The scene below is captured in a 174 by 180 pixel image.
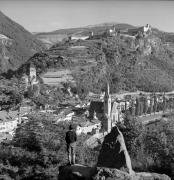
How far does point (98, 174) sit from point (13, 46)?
294ft

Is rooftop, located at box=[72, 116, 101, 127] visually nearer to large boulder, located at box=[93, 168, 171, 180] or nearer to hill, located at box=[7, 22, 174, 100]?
hill, located at box=[7, 22, 174, 100]

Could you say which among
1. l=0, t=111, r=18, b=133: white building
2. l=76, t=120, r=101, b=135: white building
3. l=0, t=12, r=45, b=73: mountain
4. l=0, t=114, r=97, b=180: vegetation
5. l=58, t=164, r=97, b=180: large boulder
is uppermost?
l=0, t=12, r=45, b=73: mountain

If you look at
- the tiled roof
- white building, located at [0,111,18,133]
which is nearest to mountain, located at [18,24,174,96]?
the tiled roof

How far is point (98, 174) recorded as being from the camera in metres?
5.46

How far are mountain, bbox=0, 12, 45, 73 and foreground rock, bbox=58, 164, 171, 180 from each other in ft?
223

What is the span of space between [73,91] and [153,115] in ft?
30.9

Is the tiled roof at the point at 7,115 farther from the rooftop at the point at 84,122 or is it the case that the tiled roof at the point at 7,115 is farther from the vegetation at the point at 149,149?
the vegetation at the point at 149,149

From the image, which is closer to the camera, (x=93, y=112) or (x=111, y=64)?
(x=93, y=112)

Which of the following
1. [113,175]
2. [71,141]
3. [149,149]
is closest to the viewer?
[113,175]

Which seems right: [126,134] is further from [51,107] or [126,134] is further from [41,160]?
[51,107]

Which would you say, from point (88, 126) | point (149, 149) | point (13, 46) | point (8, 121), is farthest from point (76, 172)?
point (13, 46)

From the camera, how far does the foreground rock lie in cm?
542

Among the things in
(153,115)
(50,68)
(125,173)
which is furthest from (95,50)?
(125,173)

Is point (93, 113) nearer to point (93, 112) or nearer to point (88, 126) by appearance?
point (93, 112)
